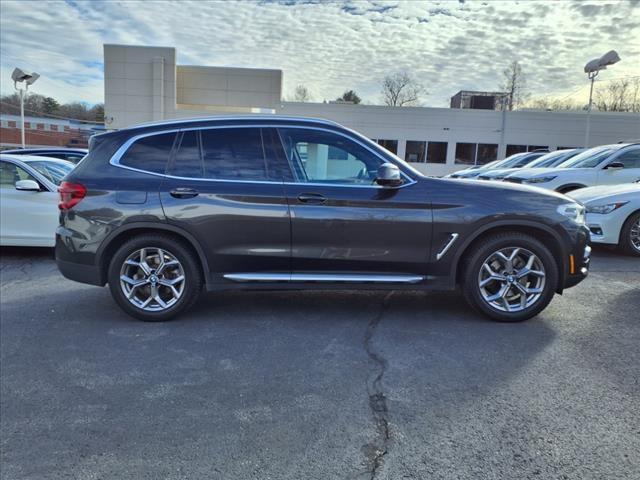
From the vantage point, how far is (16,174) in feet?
23.7

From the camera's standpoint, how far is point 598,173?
9.58m

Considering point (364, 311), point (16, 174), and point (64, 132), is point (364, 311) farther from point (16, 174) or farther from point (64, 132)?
point (64, 132)

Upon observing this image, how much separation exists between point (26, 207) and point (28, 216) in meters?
0.14

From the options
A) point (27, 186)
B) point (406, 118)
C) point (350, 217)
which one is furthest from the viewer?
point (406, 118)

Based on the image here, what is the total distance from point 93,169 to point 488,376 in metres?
3.80

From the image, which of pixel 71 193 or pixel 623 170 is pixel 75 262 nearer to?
pixel 71 193

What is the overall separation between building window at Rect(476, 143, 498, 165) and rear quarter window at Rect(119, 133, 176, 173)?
32854mm

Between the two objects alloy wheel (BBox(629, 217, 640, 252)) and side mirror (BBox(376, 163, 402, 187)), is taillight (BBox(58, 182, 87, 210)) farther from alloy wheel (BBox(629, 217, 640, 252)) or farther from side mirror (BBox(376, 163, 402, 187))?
alloy wheel (BBox(629, 217, 640, 252))

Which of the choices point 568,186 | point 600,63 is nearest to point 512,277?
point 568,186

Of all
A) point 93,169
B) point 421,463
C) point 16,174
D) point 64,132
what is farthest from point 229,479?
point 64,132

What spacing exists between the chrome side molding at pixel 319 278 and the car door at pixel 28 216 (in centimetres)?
420

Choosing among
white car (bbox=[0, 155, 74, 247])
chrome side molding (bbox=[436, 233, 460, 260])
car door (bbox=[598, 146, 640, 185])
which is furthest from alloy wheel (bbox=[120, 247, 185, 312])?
car door (bbox=[598, 146, 640, 185])

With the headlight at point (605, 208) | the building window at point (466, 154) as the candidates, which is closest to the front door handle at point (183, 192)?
the headlight at point (605, 208)

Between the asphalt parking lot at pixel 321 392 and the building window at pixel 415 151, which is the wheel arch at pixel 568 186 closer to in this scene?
the asphalt parking lot at pixel 321 392
